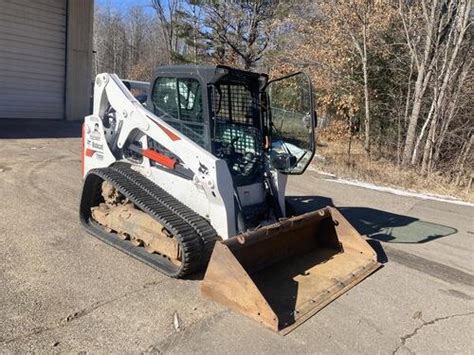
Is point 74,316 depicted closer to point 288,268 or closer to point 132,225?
point 132,225

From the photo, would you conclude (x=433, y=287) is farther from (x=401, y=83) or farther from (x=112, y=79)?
(x=401, y=83)

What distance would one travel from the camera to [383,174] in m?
11.5

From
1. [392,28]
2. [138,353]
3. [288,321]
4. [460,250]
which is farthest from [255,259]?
[392,28]

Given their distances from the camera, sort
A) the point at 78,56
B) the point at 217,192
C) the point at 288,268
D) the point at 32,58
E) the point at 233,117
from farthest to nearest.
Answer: the point at 78,56 < the point at 32,58 < the point at 233,117 < the point at 288,268 < the point at 217,192

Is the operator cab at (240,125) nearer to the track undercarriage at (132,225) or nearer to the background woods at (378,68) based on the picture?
the track undercarriage at (132,225)

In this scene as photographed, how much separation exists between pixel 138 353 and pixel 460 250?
471 cm

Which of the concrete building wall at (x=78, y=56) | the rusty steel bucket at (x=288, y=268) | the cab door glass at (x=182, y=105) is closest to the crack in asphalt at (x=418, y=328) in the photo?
the rusty steel bucket at (x=288, y=268)

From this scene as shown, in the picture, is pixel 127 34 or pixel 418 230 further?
pixel 127 34

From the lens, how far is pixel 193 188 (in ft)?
15.4

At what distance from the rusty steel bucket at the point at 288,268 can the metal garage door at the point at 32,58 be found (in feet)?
40.3

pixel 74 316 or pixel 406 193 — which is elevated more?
pixel 406 193

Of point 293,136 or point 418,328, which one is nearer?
point 418,328

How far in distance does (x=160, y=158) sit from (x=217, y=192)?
91cm

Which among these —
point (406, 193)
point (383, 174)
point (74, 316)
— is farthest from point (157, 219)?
point (383, 174)
